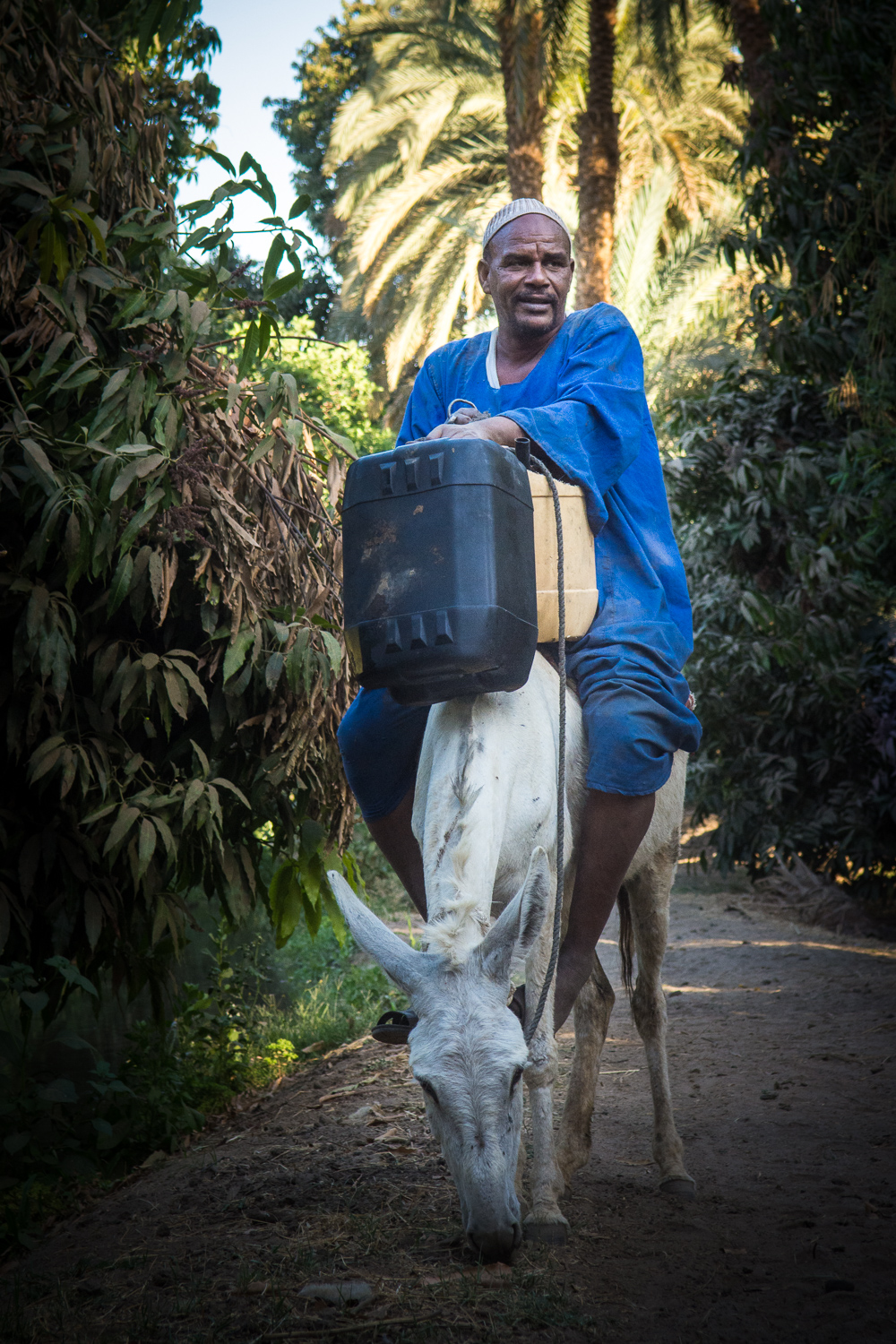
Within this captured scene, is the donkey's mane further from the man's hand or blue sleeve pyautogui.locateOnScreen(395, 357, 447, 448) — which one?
blue sleeve pyautogui.locateOnScreen(395, 357, 447, 448)

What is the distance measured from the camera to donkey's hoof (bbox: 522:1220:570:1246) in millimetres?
2832

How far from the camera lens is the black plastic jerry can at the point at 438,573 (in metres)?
2.62

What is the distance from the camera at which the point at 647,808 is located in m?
3.18

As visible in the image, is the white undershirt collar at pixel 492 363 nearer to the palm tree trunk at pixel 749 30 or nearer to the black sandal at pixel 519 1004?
the black sandal at pixel 519 1004

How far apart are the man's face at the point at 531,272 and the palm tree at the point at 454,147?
1429 centimetres

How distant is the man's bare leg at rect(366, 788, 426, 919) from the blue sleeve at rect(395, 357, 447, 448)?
129cm

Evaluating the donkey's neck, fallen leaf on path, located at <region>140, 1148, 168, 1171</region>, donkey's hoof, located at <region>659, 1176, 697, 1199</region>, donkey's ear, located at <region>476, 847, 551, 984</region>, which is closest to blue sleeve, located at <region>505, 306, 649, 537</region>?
the donkey's neck

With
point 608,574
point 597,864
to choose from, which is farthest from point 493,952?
point 608,574

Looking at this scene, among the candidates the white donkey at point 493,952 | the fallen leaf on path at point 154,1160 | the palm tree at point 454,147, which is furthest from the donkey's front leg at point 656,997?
the palm tree at point 454,147

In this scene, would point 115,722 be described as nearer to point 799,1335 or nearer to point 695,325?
point 799,1335

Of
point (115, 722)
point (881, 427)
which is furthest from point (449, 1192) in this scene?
point (881, 427)

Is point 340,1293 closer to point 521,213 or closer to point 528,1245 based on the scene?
Answer: point 528,1245

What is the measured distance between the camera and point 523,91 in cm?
1313

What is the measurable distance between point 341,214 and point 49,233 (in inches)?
629
